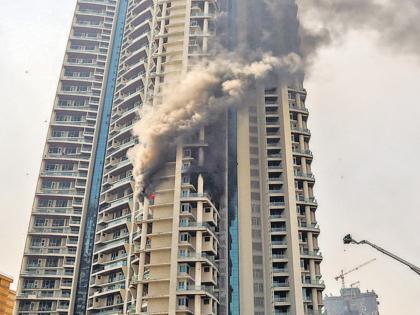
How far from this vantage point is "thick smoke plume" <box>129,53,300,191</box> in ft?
255

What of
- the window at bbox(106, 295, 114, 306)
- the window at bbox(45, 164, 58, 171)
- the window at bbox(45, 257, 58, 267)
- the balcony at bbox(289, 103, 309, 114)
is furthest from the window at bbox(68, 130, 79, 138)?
the balcony at bbox(289, 103, 309, 114)

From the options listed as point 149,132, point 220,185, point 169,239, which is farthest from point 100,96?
point 169,239

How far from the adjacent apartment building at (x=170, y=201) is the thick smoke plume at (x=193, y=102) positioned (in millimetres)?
1835

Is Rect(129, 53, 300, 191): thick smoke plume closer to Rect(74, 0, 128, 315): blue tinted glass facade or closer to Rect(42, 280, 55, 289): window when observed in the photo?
Rect(74, 0, 128, 315): blue tinted glass facade

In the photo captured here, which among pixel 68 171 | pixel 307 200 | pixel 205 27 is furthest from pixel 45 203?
pixel 307 200

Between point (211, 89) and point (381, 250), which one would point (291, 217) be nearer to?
point (211, 89)

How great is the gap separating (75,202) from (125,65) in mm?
30142

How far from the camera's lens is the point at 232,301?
255ft

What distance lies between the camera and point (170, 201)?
73.3 metres

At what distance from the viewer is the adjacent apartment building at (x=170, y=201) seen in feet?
234

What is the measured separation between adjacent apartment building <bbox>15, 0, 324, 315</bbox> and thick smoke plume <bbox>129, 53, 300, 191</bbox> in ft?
6.02

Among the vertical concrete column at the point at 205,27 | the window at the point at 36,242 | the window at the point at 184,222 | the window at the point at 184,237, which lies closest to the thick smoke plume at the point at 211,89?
the vertical concrete column at the point at 205,27

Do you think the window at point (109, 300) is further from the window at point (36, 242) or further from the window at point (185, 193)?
the window at point (185, 193)

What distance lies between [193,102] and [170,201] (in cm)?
1740
